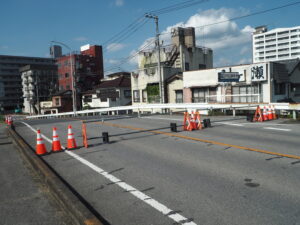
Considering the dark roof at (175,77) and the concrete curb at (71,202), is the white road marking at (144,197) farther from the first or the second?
the dark roof at (175,77)

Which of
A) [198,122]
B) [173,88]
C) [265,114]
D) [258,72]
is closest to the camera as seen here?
[198,122]

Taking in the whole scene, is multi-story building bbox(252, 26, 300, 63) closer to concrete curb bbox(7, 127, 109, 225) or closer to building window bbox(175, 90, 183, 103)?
building window bbox(175, 90, 183, 103)

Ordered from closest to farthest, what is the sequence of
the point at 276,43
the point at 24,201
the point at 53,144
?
the point at 24,201, the point at 53,144, the point at 276,43

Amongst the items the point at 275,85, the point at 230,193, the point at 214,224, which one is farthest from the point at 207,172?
the point at 275,85

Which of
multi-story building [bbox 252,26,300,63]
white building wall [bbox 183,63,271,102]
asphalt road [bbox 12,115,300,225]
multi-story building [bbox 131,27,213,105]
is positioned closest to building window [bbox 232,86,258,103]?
white building wall [bbox 183,63,271,102]

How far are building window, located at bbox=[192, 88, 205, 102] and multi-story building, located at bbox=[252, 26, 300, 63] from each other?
11910 cm

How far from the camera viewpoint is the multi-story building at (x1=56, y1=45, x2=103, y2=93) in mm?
76562

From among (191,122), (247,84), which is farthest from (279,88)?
(191,122)

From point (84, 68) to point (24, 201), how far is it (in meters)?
75.7

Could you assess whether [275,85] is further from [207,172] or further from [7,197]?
[7,197]

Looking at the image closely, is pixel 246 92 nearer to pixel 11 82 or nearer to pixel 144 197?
pixel 144 197

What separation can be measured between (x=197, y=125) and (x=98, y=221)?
1104 cm

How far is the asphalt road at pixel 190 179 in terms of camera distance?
175 inches

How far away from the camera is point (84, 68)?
78.0m
